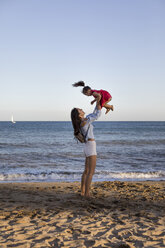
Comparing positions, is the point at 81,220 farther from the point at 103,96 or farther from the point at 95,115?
the point at 103,96

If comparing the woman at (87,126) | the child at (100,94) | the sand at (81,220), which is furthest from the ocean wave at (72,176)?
the child at (100,94)

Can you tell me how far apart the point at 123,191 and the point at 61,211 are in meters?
2.52

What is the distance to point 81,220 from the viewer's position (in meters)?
4.18

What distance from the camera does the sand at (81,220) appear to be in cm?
342

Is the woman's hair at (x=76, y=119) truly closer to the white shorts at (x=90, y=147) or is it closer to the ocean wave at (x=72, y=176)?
the white shorts at (x=90, y=147)

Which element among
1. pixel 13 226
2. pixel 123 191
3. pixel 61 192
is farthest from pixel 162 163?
pixel 13 226

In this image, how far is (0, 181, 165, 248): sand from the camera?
3418 millimetres

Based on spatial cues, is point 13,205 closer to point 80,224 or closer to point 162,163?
point 80,224

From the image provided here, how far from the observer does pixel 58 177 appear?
32.8ft

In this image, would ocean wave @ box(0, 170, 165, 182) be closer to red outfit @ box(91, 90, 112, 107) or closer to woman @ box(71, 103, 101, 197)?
woman @ box(71, 103, 101, 197)

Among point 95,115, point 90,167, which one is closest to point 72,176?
point 90,167

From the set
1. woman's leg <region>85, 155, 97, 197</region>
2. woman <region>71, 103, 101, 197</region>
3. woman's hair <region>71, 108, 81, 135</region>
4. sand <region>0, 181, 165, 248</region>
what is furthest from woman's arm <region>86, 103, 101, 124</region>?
sand <region>0, 181, 165, 248</region>

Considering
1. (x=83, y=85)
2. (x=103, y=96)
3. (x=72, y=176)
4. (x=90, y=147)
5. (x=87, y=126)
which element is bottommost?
(x=72, y=176)

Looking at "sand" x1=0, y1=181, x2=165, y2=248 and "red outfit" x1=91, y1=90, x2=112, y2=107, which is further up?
"red outfit" x1=91, y1=90, x2=112, y2=107
